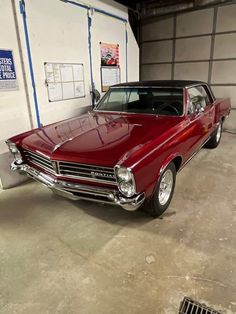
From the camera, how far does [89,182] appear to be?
225 centimetres

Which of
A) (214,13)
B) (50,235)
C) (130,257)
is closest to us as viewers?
(130,257)

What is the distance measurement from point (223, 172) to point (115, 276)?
263 cm

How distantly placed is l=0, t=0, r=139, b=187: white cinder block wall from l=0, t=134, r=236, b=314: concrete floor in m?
1.16

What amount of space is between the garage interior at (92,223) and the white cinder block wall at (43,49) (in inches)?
0.6

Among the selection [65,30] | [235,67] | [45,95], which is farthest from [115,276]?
[235,67]

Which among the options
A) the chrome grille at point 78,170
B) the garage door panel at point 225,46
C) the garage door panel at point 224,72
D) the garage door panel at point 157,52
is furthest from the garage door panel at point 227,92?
the chrome grille at point 78,170

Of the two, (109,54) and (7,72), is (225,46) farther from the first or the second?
(7,72)

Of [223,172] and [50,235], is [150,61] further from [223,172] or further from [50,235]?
[50,235]

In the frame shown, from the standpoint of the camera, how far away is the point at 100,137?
2.51m

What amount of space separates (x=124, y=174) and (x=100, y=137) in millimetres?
681

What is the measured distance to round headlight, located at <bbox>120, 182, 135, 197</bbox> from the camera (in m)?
2.03

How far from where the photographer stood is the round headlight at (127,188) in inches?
79.7

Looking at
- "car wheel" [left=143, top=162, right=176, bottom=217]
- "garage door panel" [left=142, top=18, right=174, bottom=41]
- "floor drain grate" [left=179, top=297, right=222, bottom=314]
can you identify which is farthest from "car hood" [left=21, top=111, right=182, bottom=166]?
"garage door panel" [left=142, top=18, right=174, bottom=41]

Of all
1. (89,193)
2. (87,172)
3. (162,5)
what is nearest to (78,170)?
(87,172)
